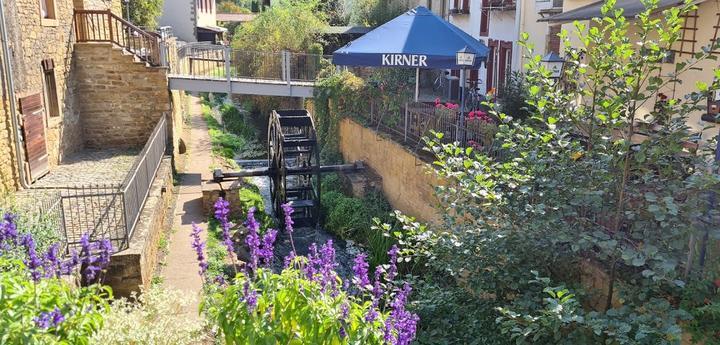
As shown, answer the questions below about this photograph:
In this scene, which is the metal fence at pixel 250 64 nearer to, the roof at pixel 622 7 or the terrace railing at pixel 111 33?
the terrace railing at pixel 111 33

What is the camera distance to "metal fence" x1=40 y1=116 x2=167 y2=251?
714cm

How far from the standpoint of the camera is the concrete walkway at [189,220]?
25.3 feet

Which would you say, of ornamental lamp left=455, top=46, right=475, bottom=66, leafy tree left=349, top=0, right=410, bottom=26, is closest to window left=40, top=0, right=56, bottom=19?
ornamental lamp left=455, top=46, right=475, bottom=66

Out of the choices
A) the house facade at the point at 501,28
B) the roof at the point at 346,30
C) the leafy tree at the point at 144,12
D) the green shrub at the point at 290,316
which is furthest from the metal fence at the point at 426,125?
the leafy tree at the point at 144,12

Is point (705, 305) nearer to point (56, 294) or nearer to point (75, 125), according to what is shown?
point (56, 294)

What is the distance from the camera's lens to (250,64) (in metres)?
16.2

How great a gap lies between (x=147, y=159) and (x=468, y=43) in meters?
5.62

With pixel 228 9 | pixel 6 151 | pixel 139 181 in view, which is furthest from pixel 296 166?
pixel 228 9

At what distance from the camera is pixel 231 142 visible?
19.8 m

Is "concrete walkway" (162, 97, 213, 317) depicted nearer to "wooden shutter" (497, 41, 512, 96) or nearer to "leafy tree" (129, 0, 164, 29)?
"leafy tree" (129, 0, 164, 29)

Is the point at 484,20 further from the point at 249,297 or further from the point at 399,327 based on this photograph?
the point at 249,297

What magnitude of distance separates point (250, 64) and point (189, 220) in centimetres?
681

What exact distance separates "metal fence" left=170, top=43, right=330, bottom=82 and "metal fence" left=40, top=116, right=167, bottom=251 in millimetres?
5097

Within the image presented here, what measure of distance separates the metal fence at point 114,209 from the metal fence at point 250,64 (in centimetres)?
510
